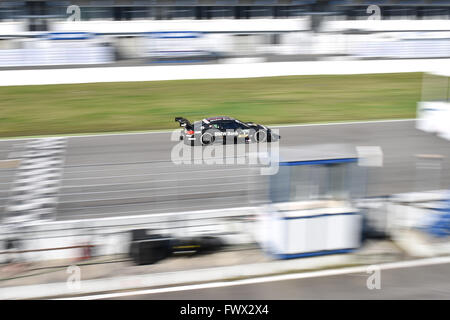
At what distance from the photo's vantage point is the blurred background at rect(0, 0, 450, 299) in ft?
24.6

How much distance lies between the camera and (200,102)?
67.4 ft

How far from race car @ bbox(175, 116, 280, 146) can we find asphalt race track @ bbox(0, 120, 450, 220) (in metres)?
0.69

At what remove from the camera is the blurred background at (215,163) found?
7512mm

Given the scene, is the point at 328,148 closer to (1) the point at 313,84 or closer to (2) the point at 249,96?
(2) the point at 249,96

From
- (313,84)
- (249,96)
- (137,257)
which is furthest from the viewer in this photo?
(313,84)

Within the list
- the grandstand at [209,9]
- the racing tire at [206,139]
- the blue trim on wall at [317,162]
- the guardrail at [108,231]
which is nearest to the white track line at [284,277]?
the guardrail at [108,231]

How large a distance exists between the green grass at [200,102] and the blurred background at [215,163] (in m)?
0.12

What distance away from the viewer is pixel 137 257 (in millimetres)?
7520

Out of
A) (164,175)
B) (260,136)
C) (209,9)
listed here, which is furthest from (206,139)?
(209,9)

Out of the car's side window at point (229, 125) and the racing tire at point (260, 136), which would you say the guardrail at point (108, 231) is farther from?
the racing tire at point (260, 136)

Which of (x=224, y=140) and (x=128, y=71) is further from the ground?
(x=128, y=71)

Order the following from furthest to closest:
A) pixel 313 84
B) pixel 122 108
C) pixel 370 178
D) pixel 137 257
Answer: pixel 313 84, pixel 122 108, pixel 370 178, pixel 137 257
